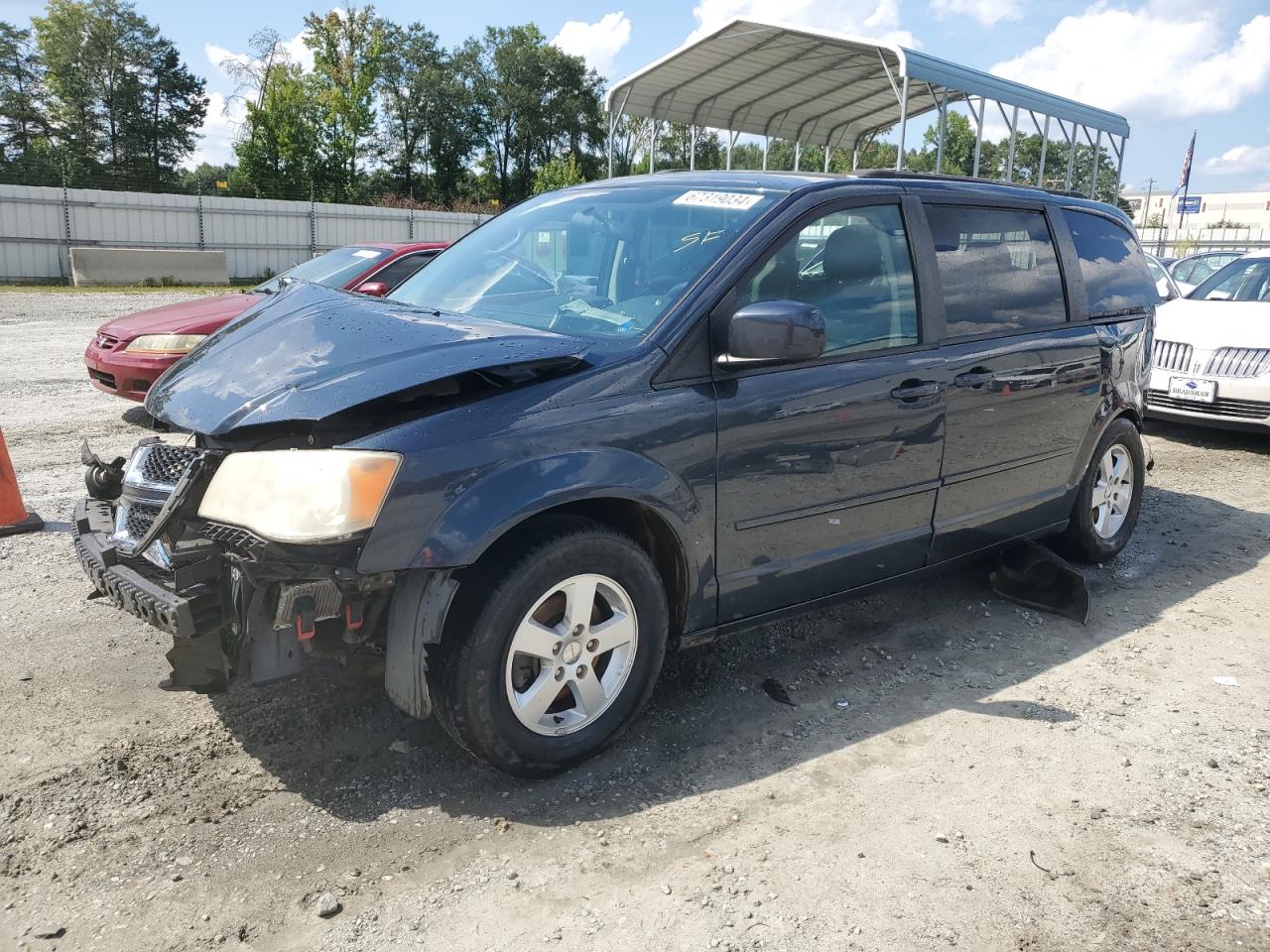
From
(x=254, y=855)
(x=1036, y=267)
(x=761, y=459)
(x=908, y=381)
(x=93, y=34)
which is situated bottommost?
(x=254, y=855)

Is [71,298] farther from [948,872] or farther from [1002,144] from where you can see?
[1002,144]

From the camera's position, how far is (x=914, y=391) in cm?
380

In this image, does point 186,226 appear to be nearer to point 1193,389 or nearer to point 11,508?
point 11,508

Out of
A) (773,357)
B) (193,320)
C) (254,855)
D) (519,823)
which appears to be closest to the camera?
(254,855)

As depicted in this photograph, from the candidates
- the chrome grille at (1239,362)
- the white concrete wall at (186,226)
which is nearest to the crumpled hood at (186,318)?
the chrome grille at (1239,362)

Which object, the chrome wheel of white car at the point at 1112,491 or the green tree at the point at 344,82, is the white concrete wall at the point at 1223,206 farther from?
the chrome wheel of white car at the point at 1112,491

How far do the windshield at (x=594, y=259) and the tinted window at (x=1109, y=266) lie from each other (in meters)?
2.14

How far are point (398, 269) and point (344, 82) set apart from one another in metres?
40.8

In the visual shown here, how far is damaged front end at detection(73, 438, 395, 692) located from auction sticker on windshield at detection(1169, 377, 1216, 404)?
26.5 ft

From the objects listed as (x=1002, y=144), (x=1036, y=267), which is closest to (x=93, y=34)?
(x=1036, y=267)

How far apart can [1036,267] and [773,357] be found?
6.81 ft

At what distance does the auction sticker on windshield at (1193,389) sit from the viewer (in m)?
8.47

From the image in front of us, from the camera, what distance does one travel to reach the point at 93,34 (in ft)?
157

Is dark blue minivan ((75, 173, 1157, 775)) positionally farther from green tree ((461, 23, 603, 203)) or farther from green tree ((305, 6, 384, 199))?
green tree ((461, 23, 603, 203))
